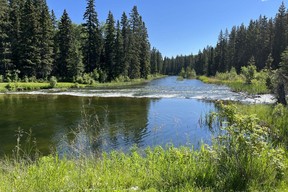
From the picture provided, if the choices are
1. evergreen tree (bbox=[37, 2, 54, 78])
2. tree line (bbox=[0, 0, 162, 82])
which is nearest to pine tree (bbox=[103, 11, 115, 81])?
tree line (bbox=[0, 0, 162, 82])

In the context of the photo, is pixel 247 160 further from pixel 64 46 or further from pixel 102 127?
pixel 64 46

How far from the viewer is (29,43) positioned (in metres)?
42.8

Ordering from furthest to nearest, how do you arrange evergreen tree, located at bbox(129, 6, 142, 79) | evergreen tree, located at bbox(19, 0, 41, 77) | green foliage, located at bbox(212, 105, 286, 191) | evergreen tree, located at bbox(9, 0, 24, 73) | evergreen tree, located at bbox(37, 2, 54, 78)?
evergreen tree, located at bbox(129, 6, 142, 79), evergreen tree, located at bbox(37, 2, 54, 78), evergreen tree, located at bbox(9, 0, 24, 73), evergreen tree, located at bbox(19, 0, 41, 77), green foliage, located at bbox(212, 105, 286, 191)

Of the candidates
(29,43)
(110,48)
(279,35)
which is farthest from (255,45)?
(29,43)

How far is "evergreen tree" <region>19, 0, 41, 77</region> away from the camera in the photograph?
42.2m

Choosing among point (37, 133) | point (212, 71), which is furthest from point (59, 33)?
point (212, 71)

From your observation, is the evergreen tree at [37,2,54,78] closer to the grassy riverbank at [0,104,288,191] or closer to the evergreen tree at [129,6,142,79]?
the evergreen tree at [129,6,142,79]

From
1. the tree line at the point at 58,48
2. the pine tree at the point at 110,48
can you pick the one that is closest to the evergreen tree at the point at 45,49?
the tree line at the point at 58,48

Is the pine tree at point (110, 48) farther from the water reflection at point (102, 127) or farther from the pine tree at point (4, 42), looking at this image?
the water reflection at point (102, 127)

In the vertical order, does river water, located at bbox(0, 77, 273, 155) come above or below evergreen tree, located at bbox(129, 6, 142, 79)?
below

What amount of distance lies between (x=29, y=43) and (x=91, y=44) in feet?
46.2

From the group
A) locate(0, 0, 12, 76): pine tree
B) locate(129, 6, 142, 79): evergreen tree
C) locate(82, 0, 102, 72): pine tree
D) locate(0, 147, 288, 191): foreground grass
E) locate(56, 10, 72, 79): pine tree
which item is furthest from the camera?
locate(129, 6, 142, 79): evergreen tree

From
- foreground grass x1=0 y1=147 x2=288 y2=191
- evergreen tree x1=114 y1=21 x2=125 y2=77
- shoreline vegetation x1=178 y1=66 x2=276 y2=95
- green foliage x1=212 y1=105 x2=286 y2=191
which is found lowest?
foreground grass x1=0 y1=147 x2=288 y2=191

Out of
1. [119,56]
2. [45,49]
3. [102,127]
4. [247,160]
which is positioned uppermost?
[45,49]
